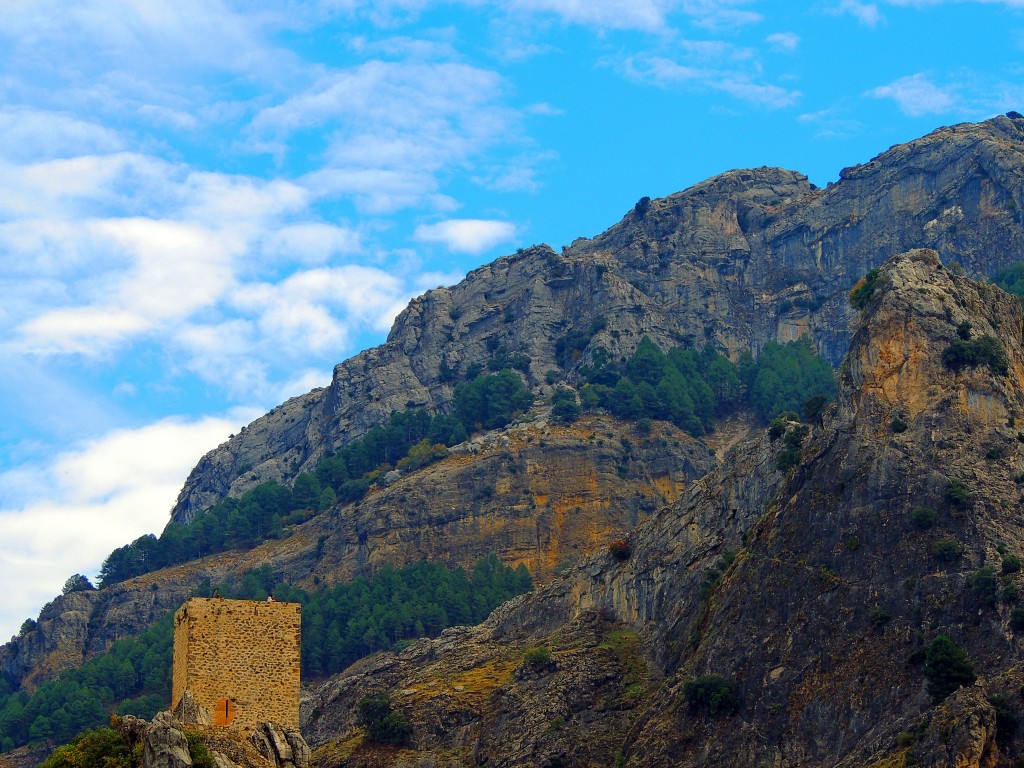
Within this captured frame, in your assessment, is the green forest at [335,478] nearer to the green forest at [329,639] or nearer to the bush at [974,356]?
the green forest at [329,639]

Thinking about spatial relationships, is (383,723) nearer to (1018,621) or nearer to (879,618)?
(879,618)

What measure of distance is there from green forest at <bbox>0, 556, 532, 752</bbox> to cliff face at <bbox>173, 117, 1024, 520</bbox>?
31486 millimetres

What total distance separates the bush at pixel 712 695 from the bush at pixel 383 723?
51.9ft

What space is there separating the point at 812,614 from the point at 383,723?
884 inches

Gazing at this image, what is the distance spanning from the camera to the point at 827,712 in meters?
71.7

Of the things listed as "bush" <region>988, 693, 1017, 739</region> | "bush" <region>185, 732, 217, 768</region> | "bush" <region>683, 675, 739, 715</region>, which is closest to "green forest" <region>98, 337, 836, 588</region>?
"bush" <region>683, 675, 739, 715</region>

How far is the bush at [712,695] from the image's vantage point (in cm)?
7506

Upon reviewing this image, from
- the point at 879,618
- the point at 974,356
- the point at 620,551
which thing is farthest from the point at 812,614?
the point at 620,551

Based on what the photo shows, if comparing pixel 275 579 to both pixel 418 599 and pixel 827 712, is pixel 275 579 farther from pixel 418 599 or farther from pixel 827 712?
pixel 827 712

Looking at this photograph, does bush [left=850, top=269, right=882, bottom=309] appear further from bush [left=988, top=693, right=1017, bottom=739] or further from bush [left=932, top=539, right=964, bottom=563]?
bush [left=988, top=693, right=1017, bottom=739]

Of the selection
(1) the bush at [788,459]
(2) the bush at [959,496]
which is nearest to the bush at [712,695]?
(2) the bush at [959,496]

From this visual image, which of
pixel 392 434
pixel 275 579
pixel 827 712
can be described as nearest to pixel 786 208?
pixel 392 434

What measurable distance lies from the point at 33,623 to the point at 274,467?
30284 mm

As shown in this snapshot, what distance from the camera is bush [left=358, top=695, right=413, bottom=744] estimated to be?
85875mm
